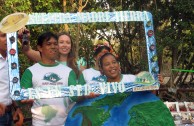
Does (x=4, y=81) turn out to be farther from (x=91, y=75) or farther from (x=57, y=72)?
(x=91, y=75)

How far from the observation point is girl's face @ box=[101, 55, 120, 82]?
263 centimetres

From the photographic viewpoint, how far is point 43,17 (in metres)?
2.64

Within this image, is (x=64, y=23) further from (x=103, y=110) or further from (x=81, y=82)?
(x=103, y=110)

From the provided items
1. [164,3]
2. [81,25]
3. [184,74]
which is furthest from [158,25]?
[81,25]

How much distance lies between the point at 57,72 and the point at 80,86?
204 millimetres

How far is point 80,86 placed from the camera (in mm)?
2529

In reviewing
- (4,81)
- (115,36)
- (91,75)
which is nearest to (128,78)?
(91,75)

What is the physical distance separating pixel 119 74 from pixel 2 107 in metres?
0.82

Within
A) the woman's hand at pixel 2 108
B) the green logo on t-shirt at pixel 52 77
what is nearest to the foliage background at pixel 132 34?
the green logo on t-shirt at pixel 52 77

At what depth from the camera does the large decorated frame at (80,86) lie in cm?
248

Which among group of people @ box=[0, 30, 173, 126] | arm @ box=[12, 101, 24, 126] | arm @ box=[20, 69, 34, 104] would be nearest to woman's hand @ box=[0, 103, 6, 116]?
group of people @ box=[0, 30, 173, 126]

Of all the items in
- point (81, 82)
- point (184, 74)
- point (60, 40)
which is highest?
point (60, 40)

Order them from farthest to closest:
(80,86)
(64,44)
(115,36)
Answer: (115,36) → (64,44) → (80,86)

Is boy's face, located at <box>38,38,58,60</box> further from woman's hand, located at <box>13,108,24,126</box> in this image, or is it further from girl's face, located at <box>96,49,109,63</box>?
woman's hand, located at <box>13,108,24,126</box>
